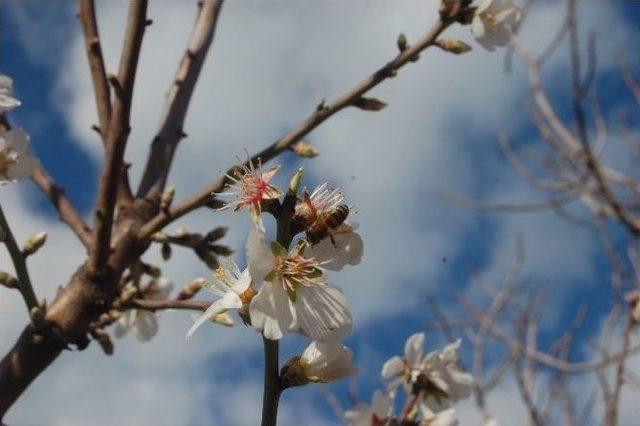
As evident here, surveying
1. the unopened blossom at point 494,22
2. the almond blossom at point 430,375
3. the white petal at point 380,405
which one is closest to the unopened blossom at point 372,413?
the white petal at point 380,405

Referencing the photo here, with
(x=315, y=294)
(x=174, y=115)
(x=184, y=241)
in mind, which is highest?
(x=174, y=115)

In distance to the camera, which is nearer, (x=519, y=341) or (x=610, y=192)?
(x=610, y=192)

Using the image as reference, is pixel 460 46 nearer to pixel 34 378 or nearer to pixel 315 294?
pixel 315 294

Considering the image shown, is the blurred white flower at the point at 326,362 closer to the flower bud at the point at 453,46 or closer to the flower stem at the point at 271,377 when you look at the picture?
the flower stem at the point at 271,377

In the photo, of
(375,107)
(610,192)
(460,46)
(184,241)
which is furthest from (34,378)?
(610,192)

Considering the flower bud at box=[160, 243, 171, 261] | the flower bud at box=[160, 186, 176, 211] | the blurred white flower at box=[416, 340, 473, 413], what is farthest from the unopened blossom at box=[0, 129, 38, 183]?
the blurred white flower at box=[416, 340, 473, 413]
